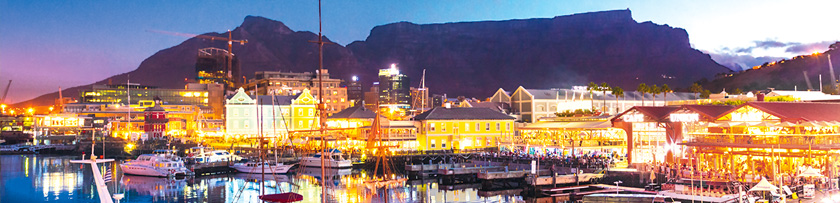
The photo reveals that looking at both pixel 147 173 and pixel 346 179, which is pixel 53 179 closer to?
pixel 147 173

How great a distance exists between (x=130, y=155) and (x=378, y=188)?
6213 centimetres

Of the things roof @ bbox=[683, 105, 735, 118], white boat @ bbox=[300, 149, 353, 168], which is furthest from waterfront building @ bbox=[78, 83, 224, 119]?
roof @ bbox=[683, 105, 735, 118]

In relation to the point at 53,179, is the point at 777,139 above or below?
above

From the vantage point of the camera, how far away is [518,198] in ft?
165

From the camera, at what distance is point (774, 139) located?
41969mm

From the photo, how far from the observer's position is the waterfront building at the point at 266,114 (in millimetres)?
112562

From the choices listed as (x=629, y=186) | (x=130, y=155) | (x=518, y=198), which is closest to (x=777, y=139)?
(x=629, y=186)

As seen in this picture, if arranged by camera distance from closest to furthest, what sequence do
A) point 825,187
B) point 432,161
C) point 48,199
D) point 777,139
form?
point 825,187, point 777,139, point 48,199, point 432,161

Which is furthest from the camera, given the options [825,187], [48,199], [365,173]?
[365,173]

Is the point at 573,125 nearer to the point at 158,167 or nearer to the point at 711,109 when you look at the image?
the point at 711,109

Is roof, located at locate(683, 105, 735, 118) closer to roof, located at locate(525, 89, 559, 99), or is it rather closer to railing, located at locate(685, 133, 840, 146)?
railing, located at locate(685, 133, 840, 146)

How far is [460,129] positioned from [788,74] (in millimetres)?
124565

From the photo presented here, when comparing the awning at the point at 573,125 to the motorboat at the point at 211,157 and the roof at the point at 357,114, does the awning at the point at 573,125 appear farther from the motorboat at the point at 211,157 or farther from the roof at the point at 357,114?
the motorboat at the point at 211,157

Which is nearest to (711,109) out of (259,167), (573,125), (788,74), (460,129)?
(573,125)
